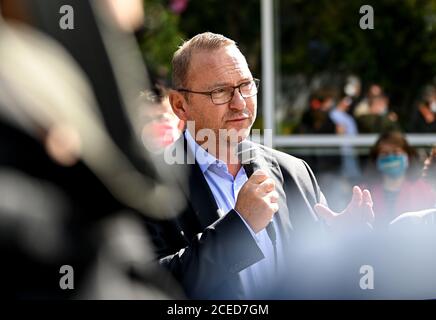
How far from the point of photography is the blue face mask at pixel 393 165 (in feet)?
9.23

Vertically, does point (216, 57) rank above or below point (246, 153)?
above

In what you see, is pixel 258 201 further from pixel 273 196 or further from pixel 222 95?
pixel 222 95

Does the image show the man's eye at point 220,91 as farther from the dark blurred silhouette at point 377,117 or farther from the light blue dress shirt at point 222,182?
the dark blurred silhouette at point 377,117

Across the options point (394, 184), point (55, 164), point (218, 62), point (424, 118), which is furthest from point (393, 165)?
point (55, 164)

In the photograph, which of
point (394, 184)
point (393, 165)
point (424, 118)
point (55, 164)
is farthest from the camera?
point (424, 118)

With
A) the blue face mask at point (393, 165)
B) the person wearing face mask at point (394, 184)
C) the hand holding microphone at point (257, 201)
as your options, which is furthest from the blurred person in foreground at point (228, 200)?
the blue face mask at point (393, 165)

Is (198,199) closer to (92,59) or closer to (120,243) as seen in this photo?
(120,243)

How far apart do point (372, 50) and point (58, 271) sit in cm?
404

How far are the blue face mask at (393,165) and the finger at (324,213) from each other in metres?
1.35

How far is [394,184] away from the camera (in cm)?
250

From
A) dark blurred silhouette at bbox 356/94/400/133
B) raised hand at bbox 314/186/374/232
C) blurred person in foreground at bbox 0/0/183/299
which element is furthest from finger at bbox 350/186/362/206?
dark blurred silhouette at bbox 356/94/400/133

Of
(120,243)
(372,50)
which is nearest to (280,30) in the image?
(372,50)

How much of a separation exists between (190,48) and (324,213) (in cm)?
39

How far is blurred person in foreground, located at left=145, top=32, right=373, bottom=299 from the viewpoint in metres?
1.29
